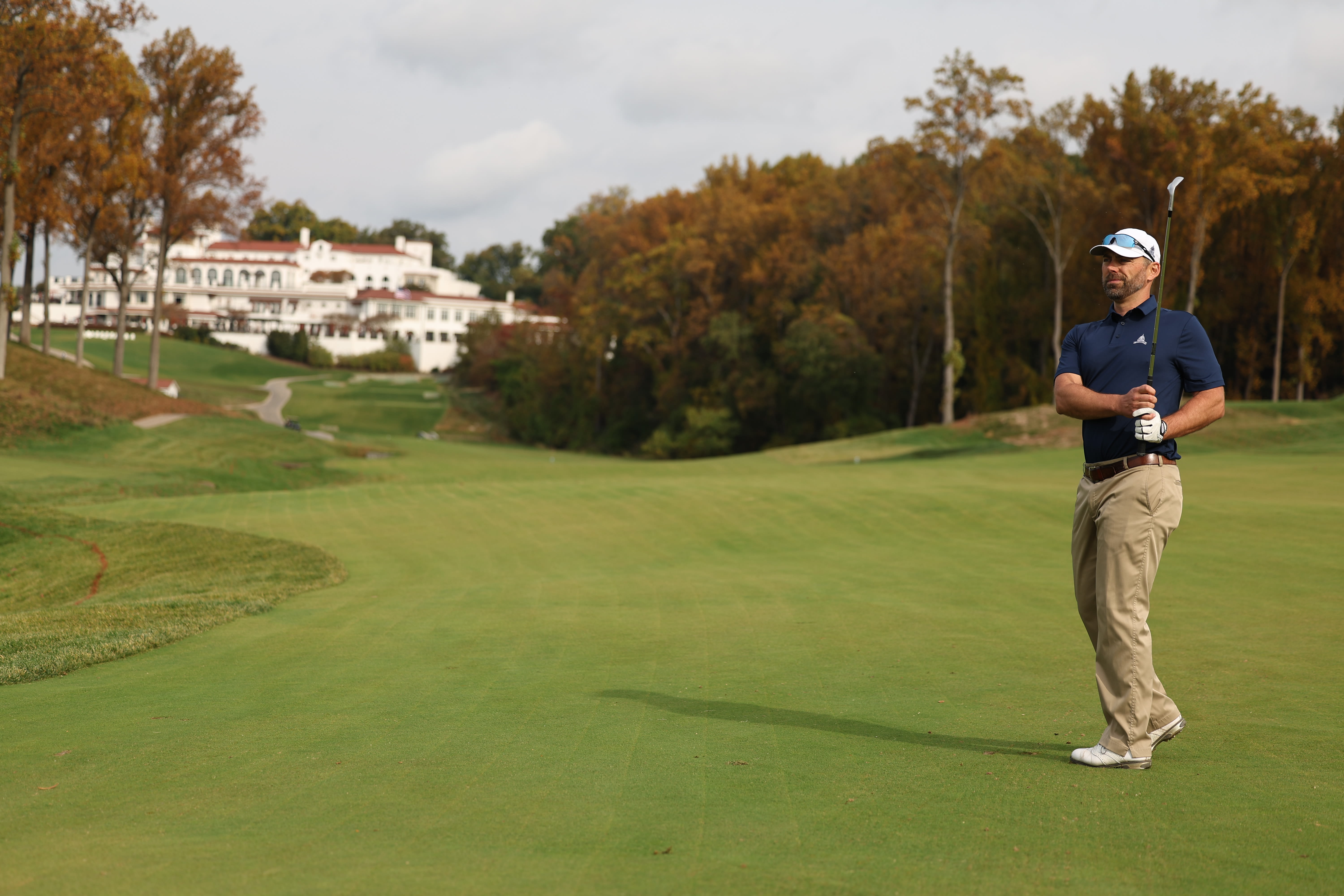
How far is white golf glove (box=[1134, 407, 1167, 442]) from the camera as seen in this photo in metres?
5.68

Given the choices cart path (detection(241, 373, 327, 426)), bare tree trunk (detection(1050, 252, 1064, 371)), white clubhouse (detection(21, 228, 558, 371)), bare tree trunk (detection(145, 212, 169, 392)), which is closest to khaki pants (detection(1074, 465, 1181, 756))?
bare tree trunk (detection(1050, 252, 1064, 371))

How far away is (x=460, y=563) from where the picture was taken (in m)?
16.5

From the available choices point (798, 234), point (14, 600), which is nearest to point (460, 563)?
point (14, 600)

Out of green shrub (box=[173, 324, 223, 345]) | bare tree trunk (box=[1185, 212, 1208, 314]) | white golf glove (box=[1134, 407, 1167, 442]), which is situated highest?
bare tree trunk (box=[1185, 212, 1208, 314])

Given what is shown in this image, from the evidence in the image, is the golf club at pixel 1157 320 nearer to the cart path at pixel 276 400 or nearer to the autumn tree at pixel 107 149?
the autumn tree at pixel 107 149

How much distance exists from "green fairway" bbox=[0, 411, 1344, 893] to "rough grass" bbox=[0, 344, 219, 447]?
24257mm

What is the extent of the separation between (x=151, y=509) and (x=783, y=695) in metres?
19.1

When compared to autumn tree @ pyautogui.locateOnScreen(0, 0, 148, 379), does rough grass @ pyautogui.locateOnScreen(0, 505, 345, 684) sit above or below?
below

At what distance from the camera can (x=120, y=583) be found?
15.3m

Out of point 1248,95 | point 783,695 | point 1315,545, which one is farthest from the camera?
point 1248,95

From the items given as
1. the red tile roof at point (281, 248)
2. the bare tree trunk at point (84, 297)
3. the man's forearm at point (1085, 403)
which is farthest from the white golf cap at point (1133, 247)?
the red tile roof at point (281, 248)

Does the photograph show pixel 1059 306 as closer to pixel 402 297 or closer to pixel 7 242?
pixel 7 242

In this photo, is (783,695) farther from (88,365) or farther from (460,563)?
(88,365)

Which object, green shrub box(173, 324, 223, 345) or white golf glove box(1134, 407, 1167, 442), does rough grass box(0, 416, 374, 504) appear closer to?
white golf glove box(1134, 407, 1167, 442)
